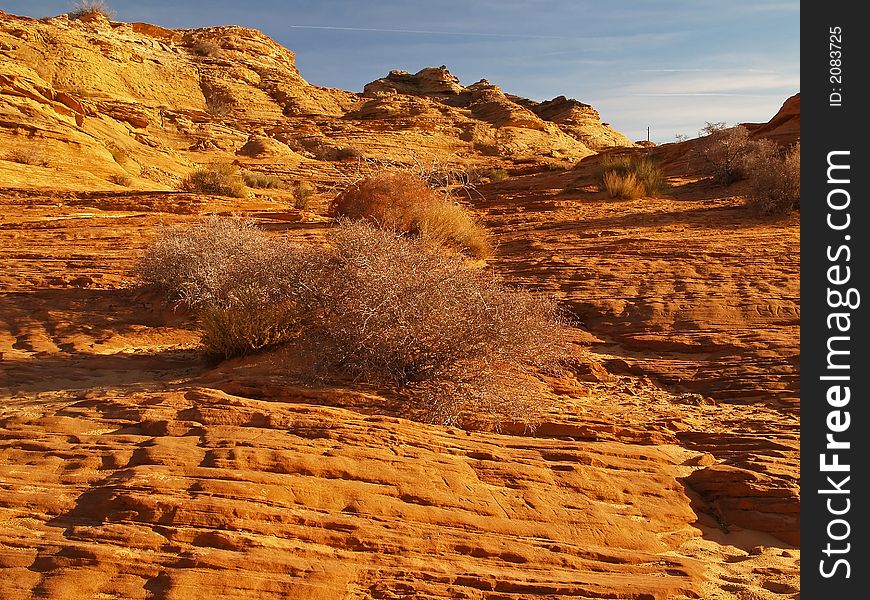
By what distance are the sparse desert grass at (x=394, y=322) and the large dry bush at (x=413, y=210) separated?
356 cm

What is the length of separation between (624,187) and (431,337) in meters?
12.4

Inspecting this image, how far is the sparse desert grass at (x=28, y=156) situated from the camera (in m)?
17.2

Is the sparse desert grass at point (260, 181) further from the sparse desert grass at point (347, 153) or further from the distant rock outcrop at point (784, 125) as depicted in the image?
the distant rock outcrop at point (784, 125)

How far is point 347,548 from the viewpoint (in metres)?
3.08

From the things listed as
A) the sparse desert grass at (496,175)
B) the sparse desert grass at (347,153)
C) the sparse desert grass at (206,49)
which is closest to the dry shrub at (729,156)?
the sparse desert grass at (496,175)

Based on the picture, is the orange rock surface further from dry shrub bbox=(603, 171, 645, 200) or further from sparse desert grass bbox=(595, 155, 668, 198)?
sparse desert grass bbox=(595, 155, 668, 198)

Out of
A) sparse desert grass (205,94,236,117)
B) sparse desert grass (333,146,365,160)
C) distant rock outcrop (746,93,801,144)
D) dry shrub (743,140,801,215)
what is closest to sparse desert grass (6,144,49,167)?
sparse desert grass (333,146,365,160)

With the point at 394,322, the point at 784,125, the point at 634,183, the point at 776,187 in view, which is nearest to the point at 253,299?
the point at 394,322

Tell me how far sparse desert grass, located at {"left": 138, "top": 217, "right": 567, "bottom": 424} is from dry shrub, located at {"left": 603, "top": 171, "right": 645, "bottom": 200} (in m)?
10.6

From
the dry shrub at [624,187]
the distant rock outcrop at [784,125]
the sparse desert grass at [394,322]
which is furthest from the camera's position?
the distant rock outcrop at [784,125]

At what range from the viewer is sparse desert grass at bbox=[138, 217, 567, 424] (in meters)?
4.95

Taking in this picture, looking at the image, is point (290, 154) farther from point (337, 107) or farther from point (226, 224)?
point (226, 224)

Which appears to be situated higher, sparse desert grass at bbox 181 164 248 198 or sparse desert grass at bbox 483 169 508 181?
sparse desert grass at bbox 483 169 508 181

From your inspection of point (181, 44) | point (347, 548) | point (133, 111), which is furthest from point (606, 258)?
point (181, 44)
